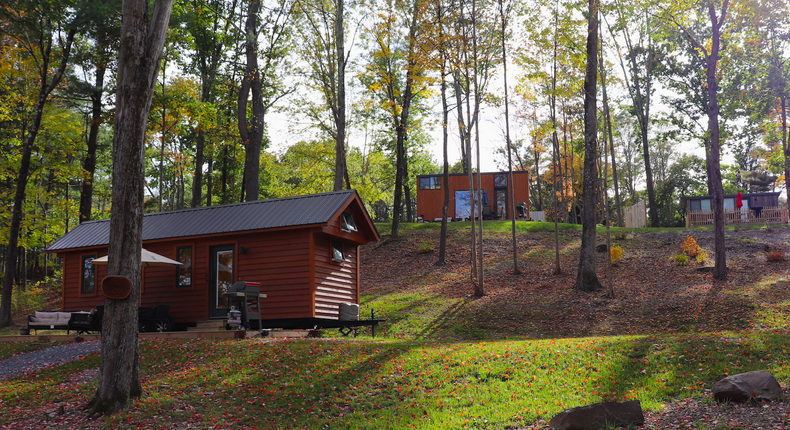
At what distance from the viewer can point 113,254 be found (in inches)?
320

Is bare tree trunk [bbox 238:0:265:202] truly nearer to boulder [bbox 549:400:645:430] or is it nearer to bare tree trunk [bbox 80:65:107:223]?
bare tree trunk [bbox 80:65:107:223]

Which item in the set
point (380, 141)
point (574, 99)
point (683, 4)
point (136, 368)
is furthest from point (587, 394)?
point (380, 141)

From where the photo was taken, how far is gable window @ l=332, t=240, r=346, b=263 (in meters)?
15.5

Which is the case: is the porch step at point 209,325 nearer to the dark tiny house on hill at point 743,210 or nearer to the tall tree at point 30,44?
the tall tree at point 30,44

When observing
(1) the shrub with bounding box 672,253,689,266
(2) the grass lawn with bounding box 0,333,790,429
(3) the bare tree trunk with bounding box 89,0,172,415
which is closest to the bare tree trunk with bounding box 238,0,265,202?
(2) the grass lawn with bounding box 0,333,790,429

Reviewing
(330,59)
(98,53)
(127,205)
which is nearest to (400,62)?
(330,59)

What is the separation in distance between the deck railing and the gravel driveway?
1203 inches

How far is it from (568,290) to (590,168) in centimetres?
415

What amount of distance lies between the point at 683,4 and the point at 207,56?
69.1ft

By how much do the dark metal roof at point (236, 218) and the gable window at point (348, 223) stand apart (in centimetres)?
76

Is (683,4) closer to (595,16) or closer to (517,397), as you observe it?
(595,16)

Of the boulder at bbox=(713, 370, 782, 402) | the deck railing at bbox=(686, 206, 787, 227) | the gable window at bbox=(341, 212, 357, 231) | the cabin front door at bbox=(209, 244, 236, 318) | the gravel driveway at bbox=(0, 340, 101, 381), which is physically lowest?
the gravel driveway at bbox=(0, 340, 101, 381)

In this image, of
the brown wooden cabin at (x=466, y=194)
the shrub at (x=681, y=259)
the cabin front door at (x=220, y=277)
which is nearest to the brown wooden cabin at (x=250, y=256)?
the cabin front door at (x=220, y=277)

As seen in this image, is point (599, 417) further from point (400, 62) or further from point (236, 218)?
point (400, 62)
